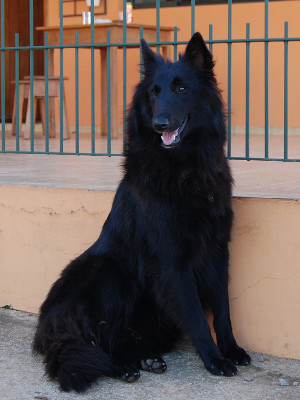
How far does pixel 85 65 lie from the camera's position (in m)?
9.78

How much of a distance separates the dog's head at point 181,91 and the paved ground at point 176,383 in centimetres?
105

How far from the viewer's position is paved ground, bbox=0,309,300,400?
286 cm

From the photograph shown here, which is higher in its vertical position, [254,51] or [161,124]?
[254,51]

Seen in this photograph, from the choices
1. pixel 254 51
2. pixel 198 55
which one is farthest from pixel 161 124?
pixel 254 51

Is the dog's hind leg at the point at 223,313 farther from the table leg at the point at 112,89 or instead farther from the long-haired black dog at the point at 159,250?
the table leg at the point at 112,89

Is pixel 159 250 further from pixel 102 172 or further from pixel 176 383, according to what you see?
pixel 102 172

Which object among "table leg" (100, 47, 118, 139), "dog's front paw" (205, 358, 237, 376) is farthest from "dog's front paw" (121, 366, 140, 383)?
"table leg" (100, 47, 118, 139)

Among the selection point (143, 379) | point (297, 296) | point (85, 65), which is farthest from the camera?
point (85, 65)

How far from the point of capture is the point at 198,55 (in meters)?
3.17

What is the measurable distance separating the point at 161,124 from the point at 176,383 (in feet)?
3.75

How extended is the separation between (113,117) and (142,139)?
463cm

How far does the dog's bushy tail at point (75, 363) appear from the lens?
289 centimetres

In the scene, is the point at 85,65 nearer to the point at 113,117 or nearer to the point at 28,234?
the point at 113,117

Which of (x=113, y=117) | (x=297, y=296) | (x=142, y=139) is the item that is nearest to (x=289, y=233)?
(x=297, y=296)
